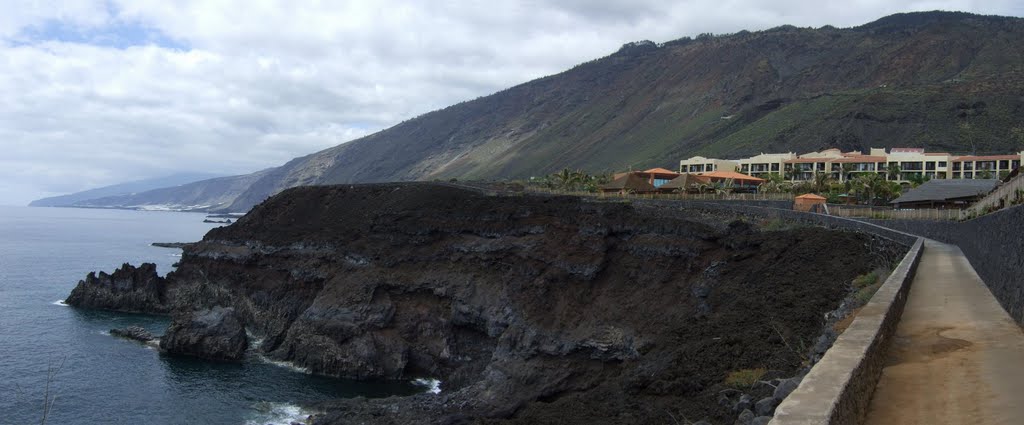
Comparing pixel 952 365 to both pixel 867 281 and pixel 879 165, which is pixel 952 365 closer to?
pixel 867 281

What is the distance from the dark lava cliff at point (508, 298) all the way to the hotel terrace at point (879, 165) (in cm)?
5506

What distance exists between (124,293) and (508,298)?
40973mm

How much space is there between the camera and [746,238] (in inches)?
1533

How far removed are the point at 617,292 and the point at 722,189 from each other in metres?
30.4

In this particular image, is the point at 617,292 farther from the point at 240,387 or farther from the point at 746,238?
the point at 240,387

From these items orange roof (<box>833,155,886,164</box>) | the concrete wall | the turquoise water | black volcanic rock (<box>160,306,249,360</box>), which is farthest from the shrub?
orange roof (<box>833,155,886,164</box>)

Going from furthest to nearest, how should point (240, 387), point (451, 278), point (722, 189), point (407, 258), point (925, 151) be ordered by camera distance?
point (925, 151), point (722, 189), point (407, 258), point (451, 278), point (240, 387)

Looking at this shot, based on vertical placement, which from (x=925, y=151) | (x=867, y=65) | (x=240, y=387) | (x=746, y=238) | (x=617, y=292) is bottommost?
(x=240, y=387)

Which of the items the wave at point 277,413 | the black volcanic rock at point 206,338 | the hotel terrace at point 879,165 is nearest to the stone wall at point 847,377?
the wave at point 277,413

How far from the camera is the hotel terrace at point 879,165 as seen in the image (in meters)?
91.3

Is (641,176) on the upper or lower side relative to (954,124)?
lower

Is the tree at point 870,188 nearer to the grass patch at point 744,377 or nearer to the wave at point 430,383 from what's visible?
the wave at point 430,383

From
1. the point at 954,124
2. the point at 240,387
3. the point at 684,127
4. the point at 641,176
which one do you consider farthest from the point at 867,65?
the point at 240,387

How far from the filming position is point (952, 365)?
37.9 feet
